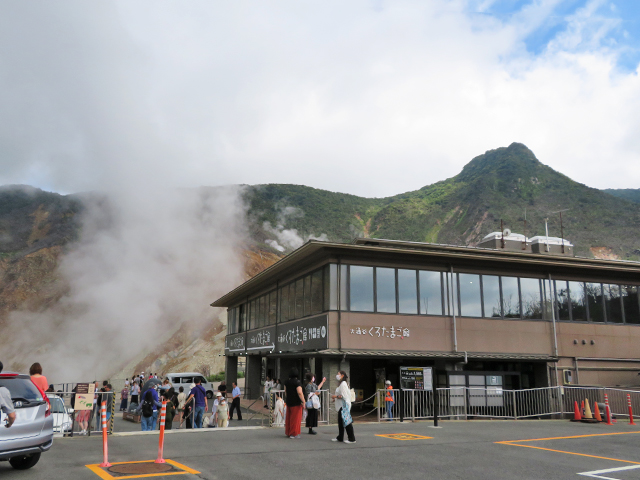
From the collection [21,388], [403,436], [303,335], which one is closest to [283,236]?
[303,335]

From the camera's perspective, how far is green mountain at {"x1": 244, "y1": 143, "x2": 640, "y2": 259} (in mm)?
84438

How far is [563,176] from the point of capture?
10650 cm

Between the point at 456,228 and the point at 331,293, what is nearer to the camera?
the point at 331,293

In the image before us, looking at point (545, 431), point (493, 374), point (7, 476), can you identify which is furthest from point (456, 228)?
point (7, 476)

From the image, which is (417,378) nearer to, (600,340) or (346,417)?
(346,417)

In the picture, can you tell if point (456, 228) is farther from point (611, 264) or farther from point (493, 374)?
Result: point (493, 374)

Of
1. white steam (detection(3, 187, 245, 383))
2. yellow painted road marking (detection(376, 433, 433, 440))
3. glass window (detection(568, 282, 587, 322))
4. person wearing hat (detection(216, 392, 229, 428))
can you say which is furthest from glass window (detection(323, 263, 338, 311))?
white steam (detection(3, 187, 245, 383))

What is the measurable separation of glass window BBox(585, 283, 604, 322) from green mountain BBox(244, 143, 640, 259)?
58.8 m

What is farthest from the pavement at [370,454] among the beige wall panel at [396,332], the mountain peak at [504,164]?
the mountain peak at [504,164]

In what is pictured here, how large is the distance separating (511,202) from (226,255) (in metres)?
57.1

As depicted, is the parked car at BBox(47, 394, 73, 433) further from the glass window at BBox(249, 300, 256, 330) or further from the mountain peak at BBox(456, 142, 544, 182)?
the mountain peak at BBox(456, 142, 544, 182)

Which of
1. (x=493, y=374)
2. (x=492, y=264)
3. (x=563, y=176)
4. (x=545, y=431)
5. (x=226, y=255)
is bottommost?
(x=545, y=431)

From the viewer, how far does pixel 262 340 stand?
27.8 metres

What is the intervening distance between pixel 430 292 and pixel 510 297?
153 inches
